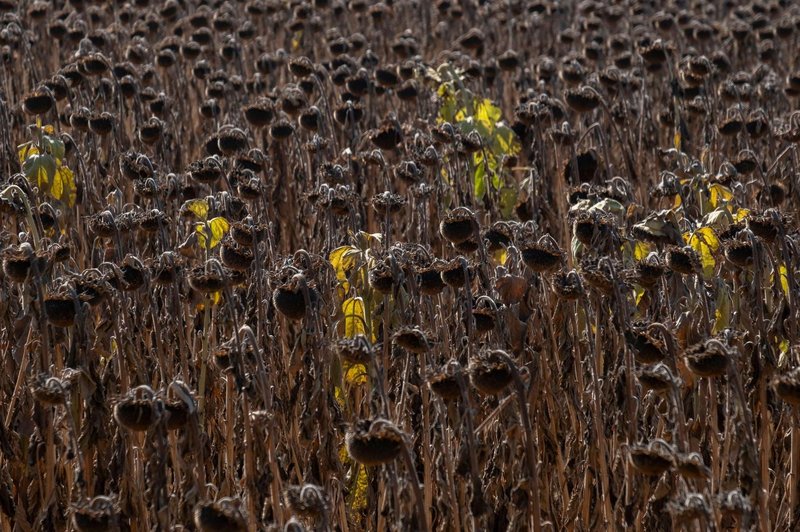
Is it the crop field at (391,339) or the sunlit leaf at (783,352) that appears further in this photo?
the sunlit leaf at (783,352)

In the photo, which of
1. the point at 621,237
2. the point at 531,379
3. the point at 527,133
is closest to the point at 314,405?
the point at 531,379

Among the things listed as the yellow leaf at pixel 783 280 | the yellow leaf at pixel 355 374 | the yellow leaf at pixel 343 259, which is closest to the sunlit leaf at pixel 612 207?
the yellow leaf at pixel 783 280

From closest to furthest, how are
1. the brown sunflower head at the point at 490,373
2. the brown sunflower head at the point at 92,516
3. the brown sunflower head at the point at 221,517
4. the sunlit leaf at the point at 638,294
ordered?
the brown sunflower head at the point at 221,517
the brown sunflower head at the point at 92,516
the brown sunflower head at the point at 490,373
the sunlit leaf at the point at 638,294

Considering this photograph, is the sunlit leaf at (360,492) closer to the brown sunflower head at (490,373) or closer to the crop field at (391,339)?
the crop field at (391,339)

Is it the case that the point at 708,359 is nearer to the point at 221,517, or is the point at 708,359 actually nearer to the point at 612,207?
the point at 221,517

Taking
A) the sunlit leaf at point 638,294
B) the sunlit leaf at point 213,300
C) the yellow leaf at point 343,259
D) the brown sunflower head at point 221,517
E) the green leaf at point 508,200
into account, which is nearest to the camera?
the brown sunflower head at point 221,517

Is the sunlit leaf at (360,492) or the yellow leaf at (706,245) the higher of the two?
the yellow leaf at (706,245)

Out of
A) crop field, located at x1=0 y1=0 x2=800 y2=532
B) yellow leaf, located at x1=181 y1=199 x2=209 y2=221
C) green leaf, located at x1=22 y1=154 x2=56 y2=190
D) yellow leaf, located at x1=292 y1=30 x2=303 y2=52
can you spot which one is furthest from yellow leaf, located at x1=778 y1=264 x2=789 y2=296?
yellow leaf, located at x1=292 y1=30 x2=303 y2=52

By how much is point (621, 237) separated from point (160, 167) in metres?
1.77

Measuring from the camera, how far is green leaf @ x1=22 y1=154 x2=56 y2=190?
3.68m

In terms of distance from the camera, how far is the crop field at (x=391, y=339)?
226 cm

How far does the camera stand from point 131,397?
219 centimetres

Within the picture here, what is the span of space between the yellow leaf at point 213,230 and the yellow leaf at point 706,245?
1240 millimetres

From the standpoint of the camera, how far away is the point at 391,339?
8.54 ft
